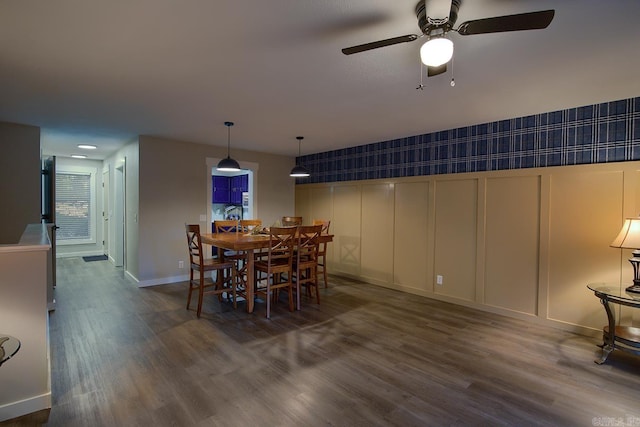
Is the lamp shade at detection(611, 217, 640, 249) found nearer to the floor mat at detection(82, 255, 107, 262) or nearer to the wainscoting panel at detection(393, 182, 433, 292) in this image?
the wainscoting panel at detection(393, 182, 433, 292)

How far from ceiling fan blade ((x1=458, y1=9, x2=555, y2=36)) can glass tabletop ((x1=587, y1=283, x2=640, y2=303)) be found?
2439 mm

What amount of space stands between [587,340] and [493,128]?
100 inches

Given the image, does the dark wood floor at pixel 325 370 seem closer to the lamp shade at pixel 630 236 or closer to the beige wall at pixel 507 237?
the beige wall at pixel 507 237

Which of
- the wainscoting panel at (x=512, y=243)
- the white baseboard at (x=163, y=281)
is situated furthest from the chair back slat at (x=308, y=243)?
the white baseboard at (x=163, y=281)

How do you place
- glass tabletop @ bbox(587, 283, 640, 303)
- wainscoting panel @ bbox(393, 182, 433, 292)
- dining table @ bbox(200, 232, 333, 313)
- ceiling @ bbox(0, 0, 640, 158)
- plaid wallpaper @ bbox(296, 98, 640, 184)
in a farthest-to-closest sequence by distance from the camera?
wainscoting panel @ bbox(393, 182, 433, 292) < dining table @ bbox(200, 232, 333, 313) < plaid wallpaper @ bbox(296, 98, 640, 184) < glass tabletop @ bbox(587, 283, 640, 303) < ceiling @ bbox(0, 0, 640, 158)

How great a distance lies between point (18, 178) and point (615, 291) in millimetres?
7020

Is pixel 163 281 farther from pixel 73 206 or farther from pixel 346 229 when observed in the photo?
pixel 73 206

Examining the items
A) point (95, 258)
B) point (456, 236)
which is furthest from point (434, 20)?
point (95, 258)

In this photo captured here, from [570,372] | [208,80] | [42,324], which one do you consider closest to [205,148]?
[208,80]

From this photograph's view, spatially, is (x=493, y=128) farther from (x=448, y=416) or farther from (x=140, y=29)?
(x=140, y=29)

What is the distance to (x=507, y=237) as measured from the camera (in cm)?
379

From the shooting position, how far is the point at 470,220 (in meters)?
4.12

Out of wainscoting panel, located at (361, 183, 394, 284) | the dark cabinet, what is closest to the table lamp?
wainscoting panel, located at (361, 183, 394, 284)

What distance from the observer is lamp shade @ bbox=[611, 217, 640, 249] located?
2592mm
